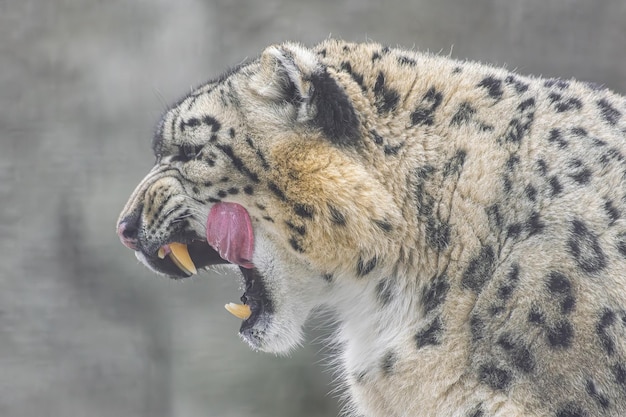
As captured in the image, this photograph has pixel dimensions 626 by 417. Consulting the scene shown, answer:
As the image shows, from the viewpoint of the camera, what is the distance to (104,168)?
20.1 feet

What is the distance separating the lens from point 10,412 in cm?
622

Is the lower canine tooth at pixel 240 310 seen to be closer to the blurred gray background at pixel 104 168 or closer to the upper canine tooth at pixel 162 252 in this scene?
the upper canine tooth at pixel 162 252

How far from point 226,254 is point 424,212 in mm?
699

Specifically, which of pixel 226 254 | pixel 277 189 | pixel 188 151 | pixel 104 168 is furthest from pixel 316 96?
pixel 104 168

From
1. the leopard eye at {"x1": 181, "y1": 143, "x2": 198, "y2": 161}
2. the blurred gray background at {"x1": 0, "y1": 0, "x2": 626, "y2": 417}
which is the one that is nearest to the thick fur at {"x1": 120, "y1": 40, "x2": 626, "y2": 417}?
the leopard eye at {"x1": 181, "y1": 143, "x2": 198, "y2": 161}

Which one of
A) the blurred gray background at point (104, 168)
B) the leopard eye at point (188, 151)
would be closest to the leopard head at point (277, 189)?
the leopard eye at point (188, 151)

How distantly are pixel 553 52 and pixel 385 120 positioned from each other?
4000mm

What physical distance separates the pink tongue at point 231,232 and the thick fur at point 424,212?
0.03 metres

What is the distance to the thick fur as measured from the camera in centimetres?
234

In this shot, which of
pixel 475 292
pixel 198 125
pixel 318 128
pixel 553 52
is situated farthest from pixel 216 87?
pixel 553 52

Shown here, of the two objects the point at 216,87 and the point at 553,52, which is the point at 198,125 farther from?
the point at 553,52

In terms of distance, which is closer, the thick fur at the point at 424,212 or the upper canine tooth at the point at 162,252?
the thick fur at the point at 424,212

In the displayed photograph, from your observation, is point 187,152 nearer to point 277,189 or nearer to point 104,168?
point 277,189

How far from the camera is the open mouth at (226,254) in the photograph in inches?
110
